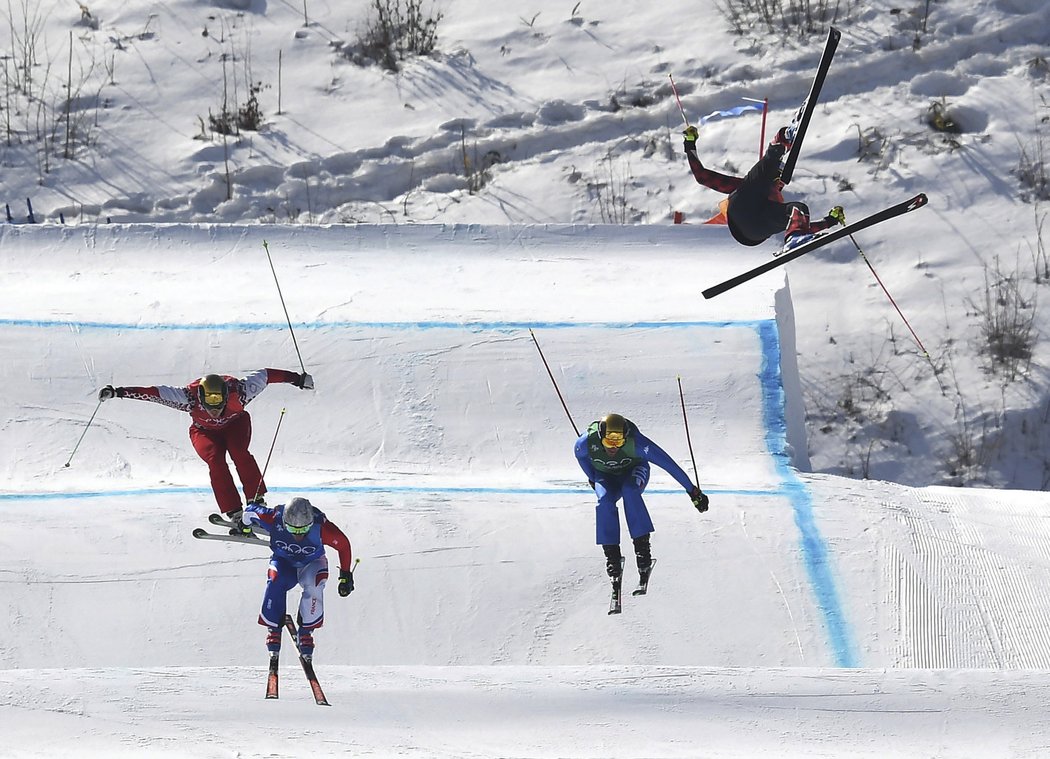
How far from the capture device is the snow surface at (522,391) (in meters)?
7.85

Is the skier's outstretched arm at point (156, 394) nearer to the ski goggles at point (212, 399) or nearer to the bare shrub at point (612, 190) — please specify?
the ski goggles at point (212, 399)

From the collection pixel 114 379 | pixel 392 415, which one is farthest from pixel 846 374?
pixel 114 379

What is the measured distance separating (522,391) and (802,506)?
218 centimetres

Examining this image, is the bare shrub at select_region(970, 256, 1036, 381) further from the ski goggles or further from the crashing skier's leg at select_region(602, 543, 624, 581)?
the ski goggles

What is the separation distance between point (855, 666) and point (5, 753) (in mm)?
4505

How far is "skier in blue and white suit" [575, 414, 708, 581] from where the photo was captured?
8.13 m

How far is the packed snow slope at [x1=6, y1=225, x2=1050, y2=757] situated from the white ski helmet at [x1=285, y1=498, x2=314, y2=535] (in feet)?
2.88

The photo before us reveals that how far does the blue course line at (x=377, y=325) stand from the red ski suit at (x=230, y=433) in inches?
84.2

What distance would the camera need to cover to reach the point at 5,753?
723cm

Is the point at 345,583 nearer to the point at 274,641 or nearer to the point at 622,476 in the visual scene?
the point at 274,641

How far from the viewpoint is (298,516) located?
24.8ft

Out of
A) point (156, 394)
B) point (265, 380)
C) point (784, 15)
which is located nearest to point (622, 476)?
point (265, 380)

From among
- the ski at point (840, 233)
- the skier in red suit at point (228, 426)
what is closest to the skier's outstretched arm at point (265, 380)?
the skier in red suit at point (228, 426)

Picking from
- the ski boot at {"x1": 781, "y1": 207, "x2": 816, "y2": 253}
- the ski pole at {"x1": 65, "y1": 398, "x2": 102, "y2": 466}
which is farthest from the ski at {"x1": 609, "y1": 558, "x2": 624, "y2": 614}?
the ski pole at {"x1": 65, "y1": 398, "x2": 102, "y2": 466}
